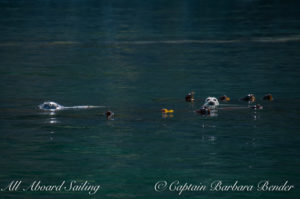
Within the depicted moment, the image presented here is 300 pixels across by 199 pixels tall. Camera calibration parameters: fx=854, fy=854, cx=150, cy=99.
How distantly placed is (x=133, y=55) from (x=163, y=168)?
45.6m

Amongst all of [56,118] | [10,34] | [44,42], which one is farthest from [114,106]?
[10,34]

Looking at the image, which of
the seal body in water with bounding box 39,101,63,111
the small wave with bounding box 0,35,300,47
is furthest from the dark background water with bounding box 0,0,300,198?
the seal body in water with bounding box 39,101,63,111

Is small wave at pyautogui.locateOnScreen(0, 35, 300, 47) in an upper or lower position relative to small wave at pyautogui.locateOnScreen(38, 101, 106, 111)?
lower

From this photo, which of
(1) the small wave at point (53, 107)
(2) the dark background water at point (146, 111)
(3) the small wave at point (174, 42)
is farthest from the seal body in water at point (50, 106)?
(3) the small wave at point (174, 42)

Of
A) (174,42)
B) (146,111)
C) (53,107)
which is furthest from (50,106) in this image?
(174,42)
